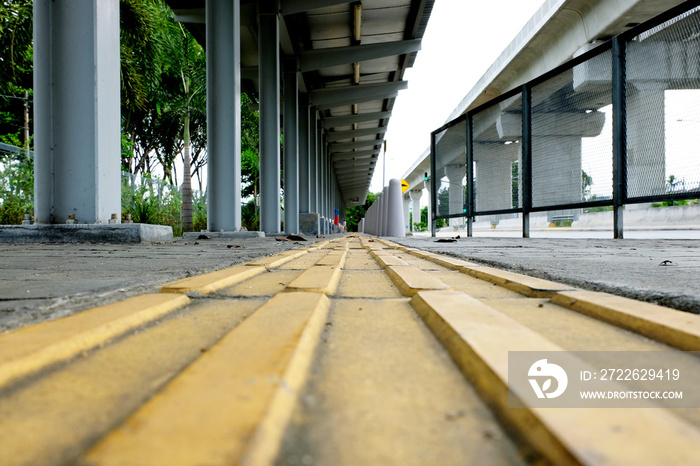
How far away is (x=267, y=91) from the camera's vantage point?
34.3 ft

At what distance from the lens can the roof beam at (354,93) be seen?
17.0 meters

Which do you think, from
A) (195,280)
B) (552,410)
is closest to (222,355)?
(552,410)

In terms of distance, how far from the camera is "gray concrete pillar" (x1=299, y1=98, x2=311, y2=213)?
15898mm

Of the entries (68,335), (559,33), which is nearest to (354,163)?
(559,33)

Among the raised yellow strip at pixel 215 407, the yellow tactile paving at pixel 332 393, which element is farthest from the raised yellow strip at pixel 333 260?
the raised yellow strip at pixel 215 407

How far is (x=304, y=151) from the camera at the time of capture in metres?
16.3

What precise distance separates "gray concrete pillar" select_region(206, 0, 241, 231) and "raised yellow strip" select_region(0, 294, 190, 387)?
6.54 m

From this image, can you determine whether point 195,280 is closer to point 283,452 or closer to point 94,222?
point 283,452

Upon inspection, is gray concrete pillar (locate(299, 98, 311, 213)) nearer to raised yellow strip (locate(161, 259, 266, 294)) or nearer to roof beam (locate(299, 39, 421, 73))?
roof beam (locate(299, 39, 421, 73))

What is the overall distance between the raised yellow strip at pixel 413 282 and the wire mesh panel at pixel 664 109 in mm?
4712

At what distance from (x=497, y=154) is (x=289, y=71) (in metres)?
7.37

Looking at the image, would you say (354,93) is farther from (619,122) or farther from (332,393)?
(332,393)

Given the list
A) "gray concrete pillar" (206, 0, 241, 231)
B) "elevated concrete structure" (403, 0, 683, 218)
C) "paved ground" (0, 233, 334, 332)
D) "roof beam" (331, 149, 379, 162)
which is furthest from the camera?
"roof beam" (331, 149, 379, 162)

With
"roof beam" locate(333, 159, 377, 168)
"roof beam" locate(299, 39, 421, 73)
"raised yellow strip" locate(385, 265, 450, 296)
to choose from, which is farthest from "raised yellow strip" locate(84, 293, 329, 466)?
"roof beam" locate(333, 159, 377, 168)
